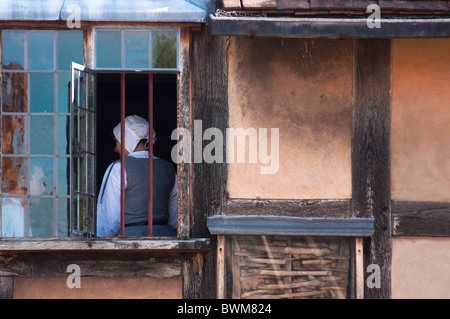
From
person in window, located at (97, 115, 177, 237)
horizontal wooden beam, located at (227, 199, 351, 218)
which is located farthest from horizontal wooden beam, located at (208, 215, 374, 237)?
person in window, located at (97, 115, 177, 237)

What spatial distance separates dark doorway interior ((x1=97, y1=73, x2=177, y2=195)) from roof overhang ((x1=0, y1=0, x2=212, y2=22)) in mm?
2313

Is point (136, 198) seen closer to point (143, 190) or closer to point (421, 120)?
point (143, 190)

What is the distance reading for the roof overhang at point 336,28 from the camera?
554cm

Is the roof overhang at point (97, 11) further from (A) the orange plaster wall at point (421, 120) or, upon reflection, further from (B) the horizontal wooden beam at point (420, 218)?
(B) the horizontal wooden beam at point (420, 218)

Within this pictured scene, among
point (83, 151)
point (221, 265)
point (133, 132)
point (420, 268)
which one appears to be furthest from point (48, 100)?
point (420, 268)

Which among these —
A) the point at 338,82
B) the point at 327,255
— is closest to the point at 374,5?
the point at 338,82

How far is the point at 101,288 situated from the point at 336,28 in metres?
2.60

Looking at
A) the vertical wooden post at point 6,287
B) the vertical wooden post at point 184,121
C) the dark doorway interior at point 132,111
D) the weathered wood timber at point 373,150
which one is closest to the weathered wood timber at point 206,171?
the vertical wooden post at point 184,121

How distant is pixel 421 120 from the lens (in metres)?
6.12

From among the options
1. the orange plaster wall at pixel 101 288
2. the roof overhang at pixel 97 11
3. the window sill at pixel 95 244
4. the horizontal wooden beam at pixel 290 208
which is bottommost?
the orange plaster wall at pixel 101 288

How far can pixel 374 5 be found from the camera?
5746 mm

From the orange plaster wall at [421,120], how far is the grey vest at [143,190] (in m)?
1.75
